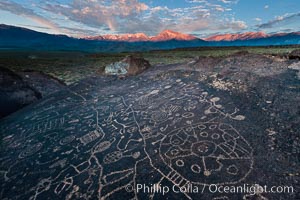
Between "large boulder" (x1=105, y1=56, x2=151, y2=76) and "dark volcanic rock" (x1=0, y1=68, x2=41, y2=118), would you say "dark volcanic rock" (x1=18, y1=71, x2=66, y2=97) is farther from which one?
"large boulder" (x1=105, y1=56, x2=151, y2=76)

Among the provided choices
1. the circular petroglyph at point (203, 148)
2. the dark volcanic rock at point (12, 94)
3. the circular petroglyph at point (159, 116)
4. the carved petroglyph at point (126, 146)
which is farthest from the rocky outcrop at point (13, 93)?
the circular petroglyph at point (203, 148)

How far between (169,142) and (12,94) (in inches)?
258

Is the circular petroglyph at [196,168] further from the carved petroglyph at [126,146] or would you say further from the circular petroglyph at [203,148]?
the circular petroglyph at [203,148]

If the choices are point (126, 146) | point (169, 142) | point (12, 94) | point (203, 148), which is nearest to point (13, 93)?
point (12, 94)

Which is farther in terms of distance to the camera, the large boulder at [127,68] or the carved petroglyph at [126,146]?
the large boulder at [127,68]

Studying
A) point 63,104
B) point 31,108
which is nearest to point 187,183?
point 63,104

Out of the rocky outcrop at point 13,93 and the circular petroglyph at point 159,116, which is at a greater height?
the circular petroglyph at point 159,116

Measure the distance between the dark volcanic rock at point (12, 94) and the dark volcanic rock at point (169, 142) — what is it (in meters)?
1.20

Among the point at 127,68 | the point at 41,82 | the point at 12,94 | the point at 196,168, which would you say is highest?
the point at 127,68

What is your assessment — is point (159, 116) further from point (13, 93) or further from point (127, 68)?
point (13, 93)

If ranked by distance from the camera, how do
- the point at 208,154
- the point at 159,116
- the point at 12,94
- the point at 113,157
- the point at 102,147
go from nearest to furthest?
the point at 208,154, the point at 113,157, the point at 102,147, the point at 159,116, the point at 12,94

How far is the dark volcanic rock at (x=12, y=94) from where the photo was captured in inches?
264

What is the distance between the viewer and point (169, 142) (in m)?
3.29

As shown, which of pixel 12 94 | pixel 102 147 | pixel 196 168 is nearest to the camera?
pixel 196 168
